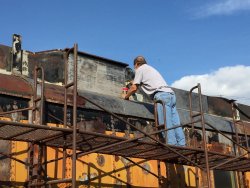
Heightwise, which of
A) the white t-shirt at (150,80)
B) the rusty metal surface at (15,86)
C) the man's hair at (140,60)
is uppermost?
the man's hair at (140,60)

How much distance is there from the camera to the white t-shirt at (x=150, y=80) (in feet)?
27.2

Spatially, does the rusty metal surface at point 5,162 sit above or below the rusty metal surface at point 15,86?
below

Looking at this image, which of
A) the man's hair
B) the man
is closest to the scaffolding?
the man

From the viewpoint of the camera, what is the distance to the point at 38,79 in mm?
7625

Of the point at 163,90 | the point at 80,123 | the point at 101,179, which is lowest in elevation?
the point at 101,179

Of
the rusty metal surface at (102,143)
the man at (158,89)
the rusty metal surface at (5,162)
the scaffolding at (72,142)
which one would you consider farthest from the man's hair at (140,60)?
the rusty metal surface at (5,162)

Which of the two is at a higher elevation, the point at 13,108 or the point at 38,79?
the point at 38,79

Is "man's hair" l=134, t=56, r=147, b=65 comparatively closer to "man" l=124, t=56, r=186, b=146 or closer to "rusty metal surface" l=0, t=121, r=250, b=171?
"man" l=124, t=56, r=186, b=146

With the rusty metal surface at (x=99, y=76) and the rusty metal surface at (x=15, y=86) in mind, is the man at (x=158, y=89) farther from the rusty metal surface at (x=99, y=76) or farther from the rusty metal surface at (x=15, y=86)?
the rusty metal surface at (x=15, y=86)

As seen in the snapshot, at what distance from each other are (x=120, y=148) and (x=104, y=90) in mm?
1817

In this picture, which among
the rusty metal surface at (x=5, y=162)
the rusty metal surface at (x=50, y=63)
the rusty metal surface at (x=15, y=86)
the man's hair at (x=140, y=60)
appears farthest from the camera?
the man's hair at (x=140, y=60)

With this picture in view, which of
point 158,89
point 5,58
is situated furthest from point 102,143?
point 5,58

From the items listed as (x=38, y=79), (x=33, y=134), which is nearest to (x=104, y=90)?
(x=38, y=79)

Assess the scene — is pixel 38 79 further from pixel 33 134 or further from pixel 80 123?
pixel 33 134
